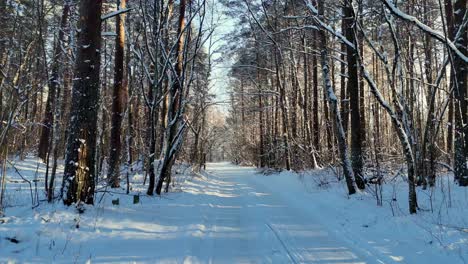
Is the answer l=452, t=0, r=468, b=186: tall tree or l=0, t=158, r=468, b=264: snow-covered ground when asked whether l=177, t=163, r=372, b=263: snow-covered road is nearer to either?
l=0, t=158, r=468, b=264: snow-covered ground

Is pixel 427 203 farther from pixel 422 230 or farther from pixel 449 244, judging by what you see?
pixel 449 244

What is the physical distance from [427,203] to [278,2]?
1434 cm

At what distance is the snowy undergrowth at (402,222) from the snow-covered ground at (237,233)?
15mm

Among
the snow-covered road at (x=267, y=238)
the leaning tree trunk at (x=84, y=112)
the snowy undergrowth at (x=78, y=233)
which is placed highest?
the leaning tree trunk at (x=84, y=112)

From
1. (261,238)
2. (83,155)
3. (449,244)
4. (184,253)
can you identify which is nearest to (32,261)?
(184,253)

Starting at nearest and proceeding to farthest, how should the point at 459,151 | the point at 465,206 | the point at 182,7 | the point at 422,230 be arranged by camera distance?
the point at 422,230 → the point at 465,206 → the point at 459,151 → the point at 182,7

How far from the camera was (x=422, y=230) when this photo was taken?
17.1 ft

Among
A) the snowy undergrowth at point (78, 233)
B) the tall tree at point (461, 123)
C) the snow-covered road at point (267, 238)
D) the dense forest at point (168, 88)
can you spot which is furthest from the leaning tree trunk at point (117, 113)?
the tall tree at point (461, 123)

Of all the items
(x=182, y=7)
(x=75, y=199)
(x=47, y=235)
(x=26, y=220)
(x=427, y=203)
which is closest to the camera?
(x=47, y=235)

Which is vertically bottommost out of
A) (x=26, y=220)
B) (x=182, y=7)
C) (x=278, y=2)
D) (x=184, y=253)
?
(x=184, y=253)

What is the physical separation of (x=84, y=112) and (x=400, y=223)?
19.2ft

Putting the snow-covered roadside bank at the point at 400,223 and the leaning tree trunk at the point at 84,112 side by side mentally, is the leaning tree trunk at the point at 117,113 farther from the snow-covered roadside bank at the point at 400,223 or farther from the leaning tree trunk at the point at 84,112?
Result: the snow-covered roadside bank at the point at 400,223

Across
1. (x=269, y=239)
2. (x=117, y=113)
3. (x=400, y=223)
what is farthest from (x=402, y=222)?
(x=117, y=113)

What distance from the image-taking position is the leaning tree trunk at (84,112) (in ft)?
18.8
